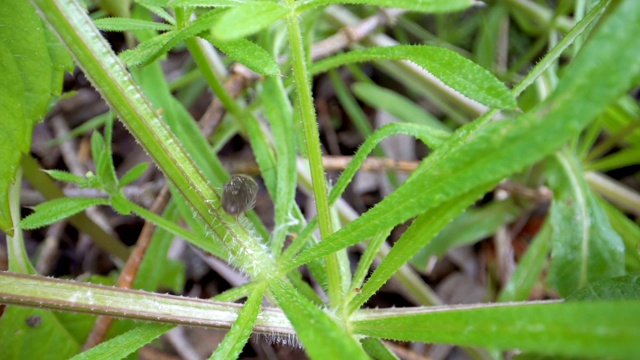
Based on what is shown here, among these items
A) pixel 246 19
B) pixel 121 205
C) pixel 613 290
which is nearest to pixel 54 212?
pixel 121 205

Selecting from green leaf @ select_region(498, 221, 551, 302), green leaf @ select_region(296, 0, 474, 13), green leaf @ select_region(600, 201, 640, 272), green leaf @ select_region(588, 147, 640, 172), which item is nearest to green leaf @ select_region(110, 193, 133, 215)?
green leaf @ select_region(296, 0, 474, 13)

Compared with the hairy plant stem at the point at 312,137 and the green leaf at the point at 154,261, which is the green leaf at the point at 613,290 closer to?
the hairy plant stem at the point at 312,137

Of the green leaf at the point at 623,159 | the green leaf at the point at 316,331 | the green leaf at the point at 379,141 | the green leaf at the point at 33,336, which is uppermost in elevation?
the green leaf at the point at 379,141

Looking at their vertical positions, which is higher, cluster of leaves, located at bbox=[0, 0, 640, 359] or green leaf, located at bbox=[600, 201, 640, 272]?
cluster of leaves, located at bbox=[0, 0, 640, 359]

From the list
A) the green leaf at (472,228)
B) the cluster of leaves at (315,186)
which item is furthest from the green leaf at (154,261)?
the green leaf at (472,228)

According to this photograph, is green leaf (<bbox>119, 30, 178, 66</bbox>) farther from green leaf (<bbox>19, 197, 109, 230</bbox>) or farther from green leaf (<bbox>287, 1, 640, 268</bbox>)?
green leaf (<bbox>287, 1, 640, 268</bbox>)

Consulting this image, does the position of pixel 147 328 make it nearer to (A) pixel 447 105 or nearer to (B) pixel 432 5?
(B) pixel 432 5

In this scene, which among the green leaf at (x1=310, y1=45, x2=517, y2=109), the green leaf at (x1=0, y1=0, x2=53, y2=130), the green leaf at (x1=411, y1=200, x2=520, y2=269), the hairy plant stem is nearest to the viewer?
the green leaf at (x1=310, y1=45, x2=517, y2=109)
